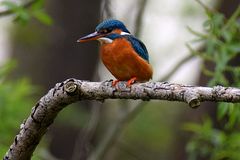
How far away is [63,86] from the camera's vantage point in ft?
11.6

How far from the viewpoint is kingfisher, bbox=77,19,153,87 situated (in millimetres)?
4387

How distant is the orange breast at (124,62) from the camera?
4.38 meters

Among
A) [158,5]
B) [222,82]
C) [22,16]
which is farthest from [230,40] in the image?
[158,5]

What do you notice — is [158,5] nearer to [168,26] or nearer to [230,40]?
[168,26]

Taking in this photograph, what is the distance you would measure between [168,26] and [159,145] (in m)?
2.55

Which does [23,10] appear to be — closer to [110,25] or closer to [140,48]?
[110,25]

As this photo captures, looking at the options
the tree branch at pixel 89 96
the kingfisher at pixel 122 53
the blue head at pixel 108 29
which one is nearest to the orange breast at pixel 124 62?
the kingfisher at pixel 122 53

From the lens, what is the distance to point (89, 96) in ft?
11.7

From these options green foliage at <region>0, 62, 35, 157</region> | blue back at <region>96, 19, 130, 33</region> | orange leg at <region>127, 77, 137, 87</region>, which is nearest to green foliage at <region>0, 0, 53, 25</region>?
green foliage at <region>0, 62, 35, 157</region>

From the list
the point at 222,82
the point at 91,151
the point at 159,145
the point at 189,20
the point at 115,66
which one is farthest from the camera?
the point at 189,20

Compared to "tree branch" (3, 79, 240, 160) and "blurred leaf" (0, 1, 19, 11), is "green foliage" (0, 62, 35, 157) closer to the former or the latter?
"blurred leaf" (0, 1, 19, 11)

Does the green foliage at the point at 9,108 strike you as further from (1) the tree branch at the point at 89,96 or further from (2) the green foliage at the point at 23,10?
(1) the tree branch at the point at 89,96

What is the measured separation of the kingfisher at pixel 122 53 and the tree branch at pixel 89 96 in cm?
69

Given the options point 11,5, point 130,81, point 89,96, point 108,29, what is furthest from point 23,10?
point 89,96
